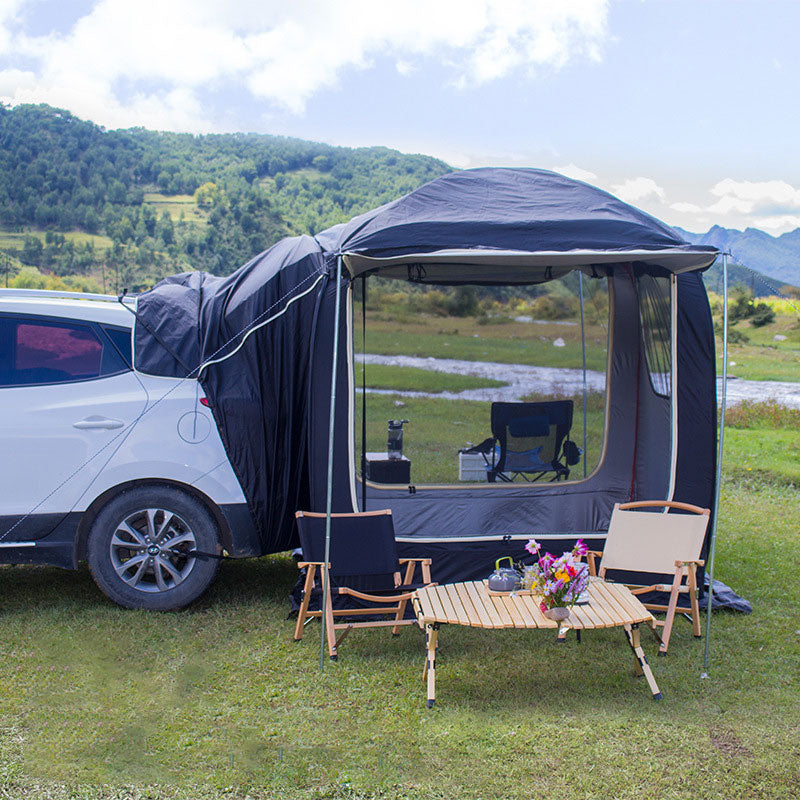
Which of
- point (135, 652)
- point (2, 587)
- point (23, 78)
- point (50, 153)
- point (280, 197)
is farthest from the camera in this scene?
point (23, 78)

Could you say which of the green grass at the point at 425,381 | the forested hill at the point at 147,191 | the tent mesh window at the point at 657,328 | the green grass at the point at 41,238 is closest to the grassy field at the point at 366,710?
the tent mesh window at the point at 657,328

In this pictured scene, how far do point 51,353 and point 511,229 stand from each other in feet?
8.66

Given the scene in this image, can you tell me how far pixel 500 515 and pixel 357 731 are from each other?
248cm

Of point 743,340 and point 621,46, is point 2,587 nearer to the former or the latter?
point 743,340

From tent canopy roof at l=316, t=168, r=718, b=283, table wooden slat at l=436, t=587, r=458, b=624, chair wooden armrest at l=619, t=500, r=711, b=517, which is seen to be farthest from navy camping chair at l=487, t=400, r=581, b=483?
table wooden slat at l=436, t=587, r=458, b=624

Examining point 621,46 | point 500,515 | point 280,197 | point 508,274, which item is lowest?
point 500,515

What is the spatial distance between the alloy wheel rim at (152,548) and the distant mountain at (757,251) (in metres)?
3.19

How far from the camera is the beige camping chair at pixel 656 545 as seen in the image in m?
4.83

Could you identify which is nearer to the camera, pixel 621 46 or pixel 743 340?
pixel 743 340

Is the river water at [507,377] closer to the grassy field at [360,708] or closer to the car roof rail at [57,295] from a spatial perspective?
the car roof rail at [57,295]

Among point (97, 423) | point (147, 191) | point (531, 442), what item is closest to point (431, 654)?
point (97, 423)

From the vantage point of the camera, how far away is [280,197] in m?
39.5

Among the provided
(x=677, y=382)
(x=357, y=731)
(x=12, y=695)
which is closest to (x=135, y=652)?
(x=12, y=695)

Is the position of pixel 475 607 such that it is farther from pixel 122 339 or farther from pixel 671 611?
pixel 122 339
